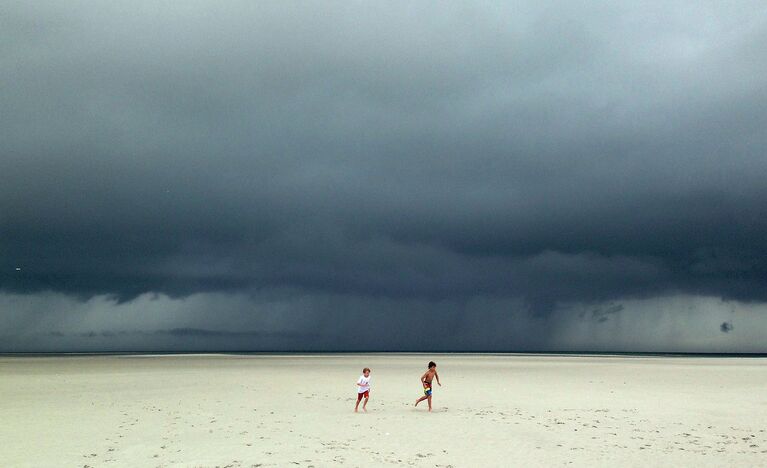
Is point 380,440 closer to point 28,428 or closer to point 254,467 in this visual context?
point 254,467

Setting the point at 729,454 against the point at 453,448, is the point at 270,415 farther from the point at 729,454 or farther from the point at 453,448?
the point at 729,454

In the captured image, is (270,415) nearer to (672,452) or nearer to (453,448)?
(453,448)

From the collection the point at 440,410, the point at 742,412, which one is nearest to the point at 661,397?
the point at 742,412

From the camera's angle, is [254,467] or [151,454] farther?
[151,454]

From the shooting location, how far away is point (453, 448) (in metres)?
18.7

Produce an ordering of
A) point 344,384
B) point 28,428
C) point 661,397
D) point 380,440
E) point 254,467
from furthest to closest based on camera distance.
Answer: point 344,384, point 661,397, point 28,428, point 380,440, point 254,467

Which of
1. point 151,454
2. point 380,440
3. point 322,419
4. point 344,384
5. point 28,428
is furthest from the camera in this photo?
point 344,384

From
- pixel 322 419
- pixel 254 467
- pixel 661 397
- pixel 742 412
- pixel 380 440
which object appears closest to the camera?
pixel 254 467

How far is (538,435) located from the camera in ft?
69.5

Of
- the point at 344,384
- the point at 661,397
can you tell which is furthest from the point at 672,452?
the point at 344,384

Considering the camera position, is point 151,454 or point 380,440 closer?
point 151,454

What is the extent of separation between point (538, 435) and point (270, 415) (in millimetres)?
11704

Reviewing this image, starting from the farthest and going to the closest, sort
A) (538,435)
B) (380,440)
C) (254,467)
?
(538,435), (380,440), (254,467)

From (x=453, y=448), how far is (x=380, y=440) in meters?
2.60
